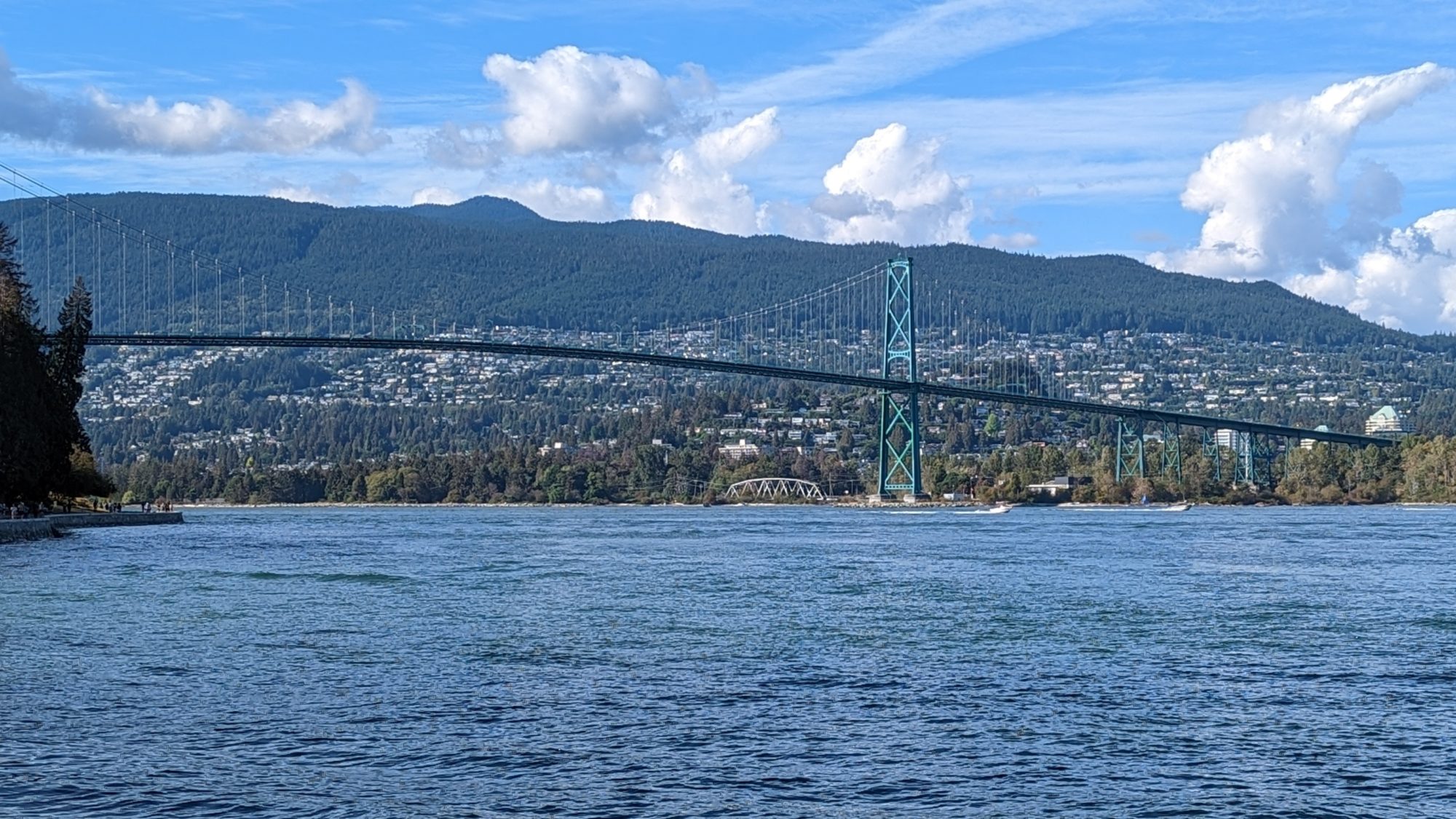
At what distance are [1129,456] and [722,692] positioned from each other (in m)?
100

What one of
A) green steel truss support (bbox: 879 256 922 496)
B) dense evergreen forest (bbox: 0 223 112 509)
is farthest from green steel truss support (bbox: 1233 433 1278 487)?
dense evergreen forest (bbox: 0 223 112 509)

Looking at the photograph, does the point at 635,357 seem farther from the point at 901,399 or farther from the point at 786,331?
the point at 786,331

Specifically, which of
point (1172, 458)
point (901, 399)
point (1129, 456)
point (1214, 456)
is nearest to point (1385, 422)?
point (1129, 456)

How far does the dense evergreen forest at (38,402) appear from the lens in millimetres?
40969

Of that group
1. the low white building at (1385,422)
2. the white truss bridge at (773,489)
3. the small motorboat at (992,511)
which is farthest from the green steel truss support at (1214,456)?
the low white building at (1385,422)

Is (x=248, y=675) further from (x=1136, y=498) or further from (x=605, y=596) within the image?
(x=1136, y=498)

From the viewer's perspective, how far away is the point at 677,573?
108 feet

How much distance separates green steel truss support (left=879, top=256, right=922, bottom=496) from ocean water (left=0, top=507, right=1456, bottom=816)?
168ft

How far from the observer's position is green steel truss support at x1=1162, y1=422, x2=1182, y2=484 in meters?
101

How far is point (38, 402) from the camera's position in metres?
43.8

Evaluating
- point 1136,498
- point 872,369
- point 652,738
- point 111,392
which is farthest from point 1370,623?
point 111,392

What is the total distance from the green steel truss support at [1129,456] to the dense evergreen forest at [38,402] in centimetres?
5409

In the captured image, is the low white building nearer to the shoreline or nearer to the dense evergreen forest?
the shoreline

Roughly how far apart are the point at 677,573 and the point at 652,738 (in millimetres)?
19181
